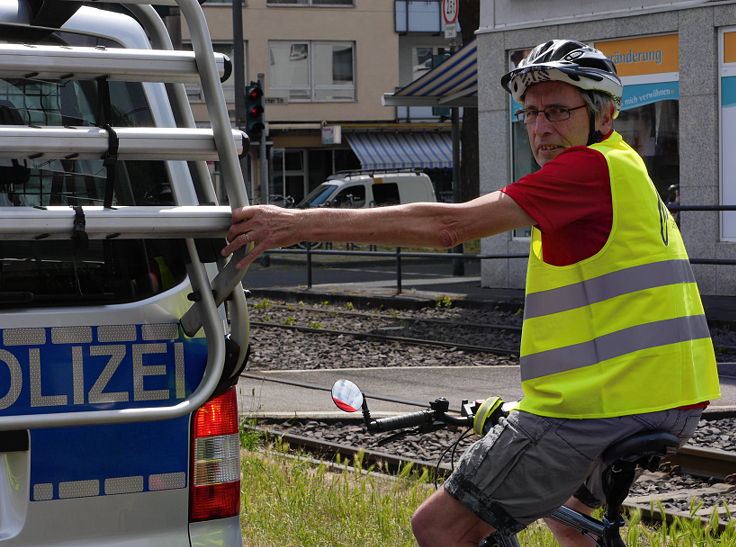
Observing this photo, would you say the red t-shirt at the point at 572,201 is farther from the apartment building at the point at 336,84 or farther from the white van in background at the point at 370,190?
the apartment building at the point at 336,84

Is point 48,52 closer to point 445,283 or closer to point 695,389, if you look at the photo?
point 695,389

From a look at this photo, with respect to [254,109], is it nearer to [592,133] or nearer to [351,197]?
[351,197]

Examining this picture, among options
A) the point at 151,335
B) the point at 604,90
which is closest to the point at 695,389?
the point at 604,90

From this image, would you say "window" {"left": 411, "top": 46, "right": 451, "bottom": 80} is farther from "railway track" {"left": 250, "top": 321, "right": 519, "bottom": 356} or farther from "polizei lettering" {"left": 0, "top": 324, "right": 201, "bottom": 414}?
"polizei lettering" {"left": 0, "top": 324, "right": 201, "bottom": 414}

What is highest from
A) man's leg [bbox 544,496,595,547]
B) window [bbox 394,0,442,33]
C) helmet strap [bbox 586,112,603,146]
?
window [bbox 394,0,442,33]

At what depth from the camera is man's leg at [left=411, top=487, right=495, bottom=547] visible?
2.84m

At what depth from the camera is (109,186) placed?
108 inches

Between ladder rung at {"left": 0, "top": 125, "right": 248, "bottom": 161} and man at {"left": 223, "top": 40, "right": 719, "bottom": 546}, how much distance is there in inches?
7.4

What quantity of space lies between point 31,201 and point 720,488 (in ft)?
13.3

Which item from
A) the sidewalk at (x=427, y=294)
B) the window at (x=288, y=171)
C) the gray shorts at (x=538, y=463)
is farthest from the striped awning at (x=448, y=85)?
the window at (x=288, y=171)

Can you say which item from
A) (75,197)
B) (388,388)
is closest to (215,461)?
(75,197)

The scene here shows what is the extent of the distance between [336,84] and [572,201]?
4527 centimetres

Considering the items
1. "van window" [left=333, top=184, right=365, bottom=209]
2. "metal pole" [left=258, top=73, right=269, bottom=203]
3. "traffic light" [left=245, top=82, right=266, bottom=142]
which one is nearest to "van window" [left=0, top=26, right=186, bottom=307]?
"traffic light" [left=245, top=82, right=266, bottom=142]

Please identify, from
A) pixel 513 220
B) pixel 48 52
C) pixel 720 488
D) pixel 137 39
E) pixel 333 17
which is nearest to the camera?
pixel 48 52
